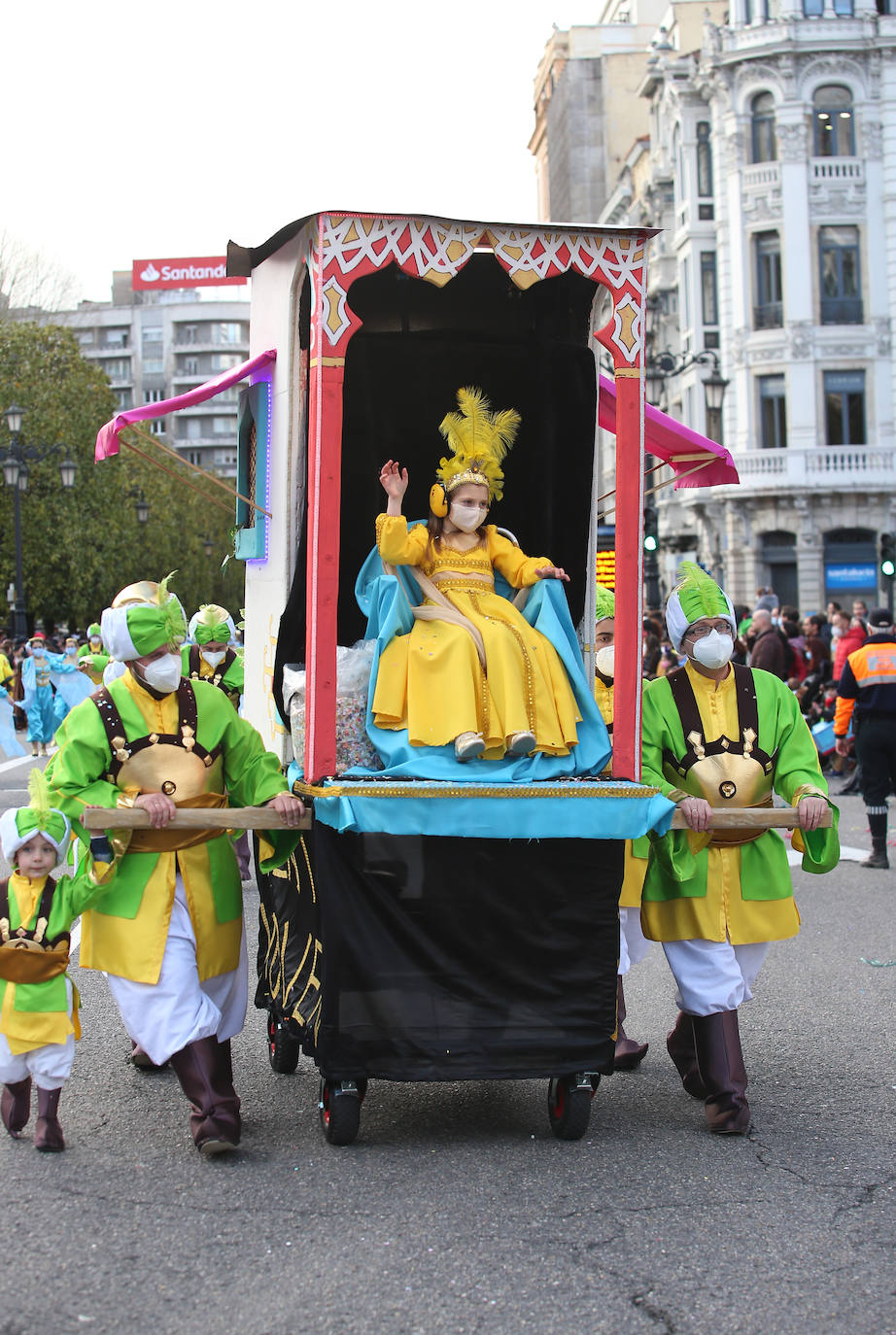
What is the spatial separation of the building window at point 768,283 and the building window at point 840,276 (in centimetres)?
112

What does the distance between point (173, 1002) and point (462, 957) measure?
0.98 meters

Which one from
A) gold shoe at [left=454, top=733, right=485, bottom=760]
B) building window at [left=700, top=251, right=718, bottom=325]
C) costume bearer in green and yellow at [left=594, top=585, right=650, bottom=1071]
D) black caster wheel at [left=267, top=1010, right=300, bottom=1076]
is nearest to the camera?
gold shoe at [left=454, top=733, right=485, bottom=760]

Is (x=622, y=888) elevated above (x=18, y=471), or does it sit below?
below

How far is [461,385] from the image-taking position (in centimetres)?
711

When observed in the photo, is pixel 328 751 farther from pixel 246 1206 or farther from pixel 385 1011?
pixel 246 1206

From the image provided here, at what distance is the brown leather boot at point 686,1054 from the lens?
223 inches

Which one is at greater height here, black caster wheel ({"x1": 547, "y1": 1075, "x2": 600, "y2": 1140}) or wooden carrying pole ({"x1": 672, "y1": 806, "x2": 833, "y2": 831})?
wooden carrying pole ({"x1": 672, "y1": 806, "x2": 833, "y2": 831})

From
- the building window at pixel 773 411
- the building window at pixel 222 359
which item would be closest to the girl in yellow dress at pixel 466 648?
the building window at pixel 773 411

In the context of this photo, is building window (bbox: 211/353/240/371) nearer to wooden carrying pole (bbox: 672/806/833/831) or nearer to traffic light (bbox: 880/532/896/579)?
traffic light (bbox: 880/532/896/579)

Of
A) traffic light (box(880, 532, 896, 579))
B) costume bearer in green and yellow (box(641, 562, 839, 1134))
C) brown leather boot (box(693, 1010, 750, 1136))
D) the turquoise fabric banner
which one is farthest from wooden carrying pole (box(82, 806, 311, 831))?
traffic light (box(880, 532, 896, 579))

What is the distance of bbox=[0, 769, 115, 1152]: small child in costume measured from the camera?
498 centimetres

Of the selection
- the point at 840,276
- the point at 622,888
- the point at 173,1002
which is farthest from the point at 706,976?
the point at 840,276

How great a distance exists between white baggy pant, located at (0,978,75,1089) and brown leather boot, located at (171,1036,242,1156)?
354 millimetres

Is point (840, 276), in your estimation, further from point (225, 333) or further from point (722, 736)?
point (225, 333)
